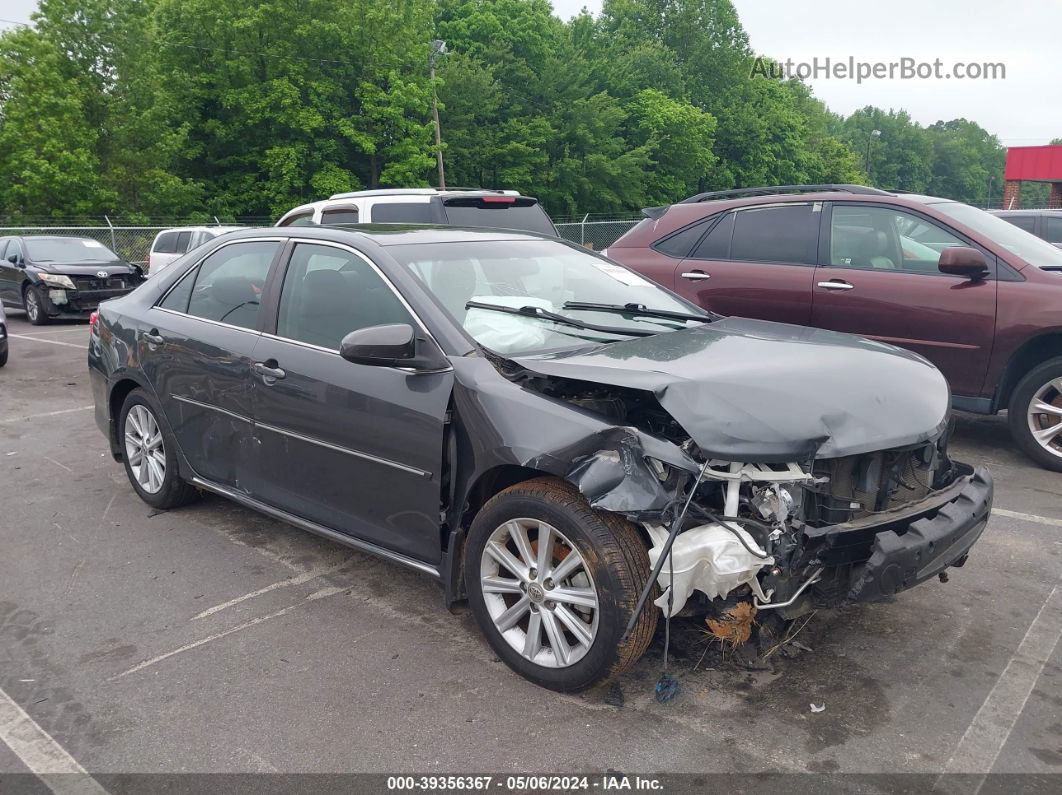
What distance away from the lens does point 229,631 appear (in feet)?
12.3

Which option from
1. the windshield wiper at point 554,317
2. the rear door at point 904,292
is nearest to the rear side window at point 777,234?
the rear door at point 904,292

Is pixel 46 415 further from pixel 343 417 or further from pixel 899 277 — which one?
pixel 899 277

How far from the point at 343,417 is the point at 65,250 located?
47.8 feet

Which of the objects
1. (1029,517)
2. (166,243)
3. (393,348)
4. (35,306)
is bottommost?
(1029,517)

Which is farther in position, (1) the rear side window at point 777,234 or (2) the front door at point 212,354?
(1) the rear side window at point 777,234

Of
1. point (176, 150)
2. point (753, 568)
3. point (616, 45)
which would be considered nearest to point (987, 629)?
point (753, 568)

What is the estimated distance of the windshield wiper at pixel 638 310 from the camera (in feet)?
13.8

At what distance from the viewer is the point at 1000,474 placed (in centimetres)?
582

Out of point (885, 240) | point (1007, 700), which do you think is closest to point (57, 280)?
point (885, 240)

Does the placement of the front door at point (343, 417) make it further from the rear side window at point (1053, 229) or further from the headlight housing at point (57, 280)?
the headlight housing at point (57, 280)

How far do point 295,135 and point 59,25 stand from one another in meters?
9.09

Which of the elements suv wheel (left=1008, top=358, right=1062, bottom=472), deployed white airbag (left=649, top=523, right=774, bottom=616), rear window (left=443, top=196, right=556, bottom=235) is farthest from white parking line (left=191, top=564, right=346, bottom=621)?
rear window (left=443, top=196, right=556, bottom=235)

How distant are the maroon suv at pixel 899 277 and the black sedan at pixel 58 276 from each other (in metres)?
11.4

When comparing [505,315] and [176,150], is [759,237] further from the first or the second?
[176,150]
